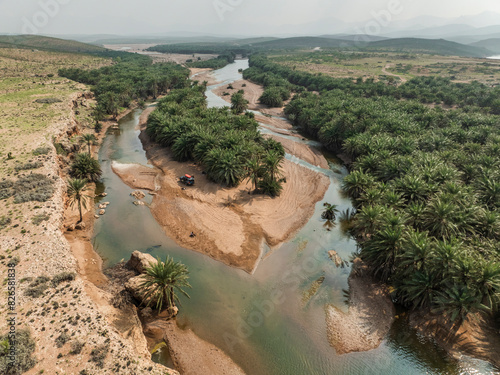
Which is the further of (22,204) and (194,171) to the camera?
(194,171)

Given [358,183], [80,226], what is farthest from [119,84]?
[358,183]

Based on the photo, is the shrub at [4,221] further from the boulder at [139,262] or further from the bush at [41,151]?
the bush at [41,151]

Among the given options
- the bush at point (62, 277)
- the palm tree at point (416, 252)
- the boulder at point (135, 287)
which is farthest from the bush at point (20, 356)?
the palm tree at point (416, 252)

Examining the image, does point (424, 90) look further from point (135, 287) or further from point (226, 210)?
point (135, 287)

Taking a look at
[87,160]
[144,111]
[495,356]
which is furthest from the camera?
[144,111]

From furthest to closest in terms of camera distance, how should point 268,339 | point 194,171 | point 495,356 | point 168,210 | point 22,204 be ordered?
point 194,171, point 168,210, point 22,204, point 268,339, point 495,356

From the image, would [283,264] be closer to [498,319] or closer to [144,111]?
[498,319]

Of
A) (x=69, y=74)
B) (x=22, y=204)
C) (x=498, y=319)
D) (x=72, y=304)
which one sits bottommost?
(x=498, y=319)

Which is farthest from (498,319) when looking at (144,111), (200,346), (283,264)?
(144,111)

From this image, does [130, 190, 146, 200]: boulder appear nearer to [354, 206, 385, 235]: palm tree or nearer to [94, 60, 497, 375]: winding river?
[94, 60, 497, 375]: winding river
